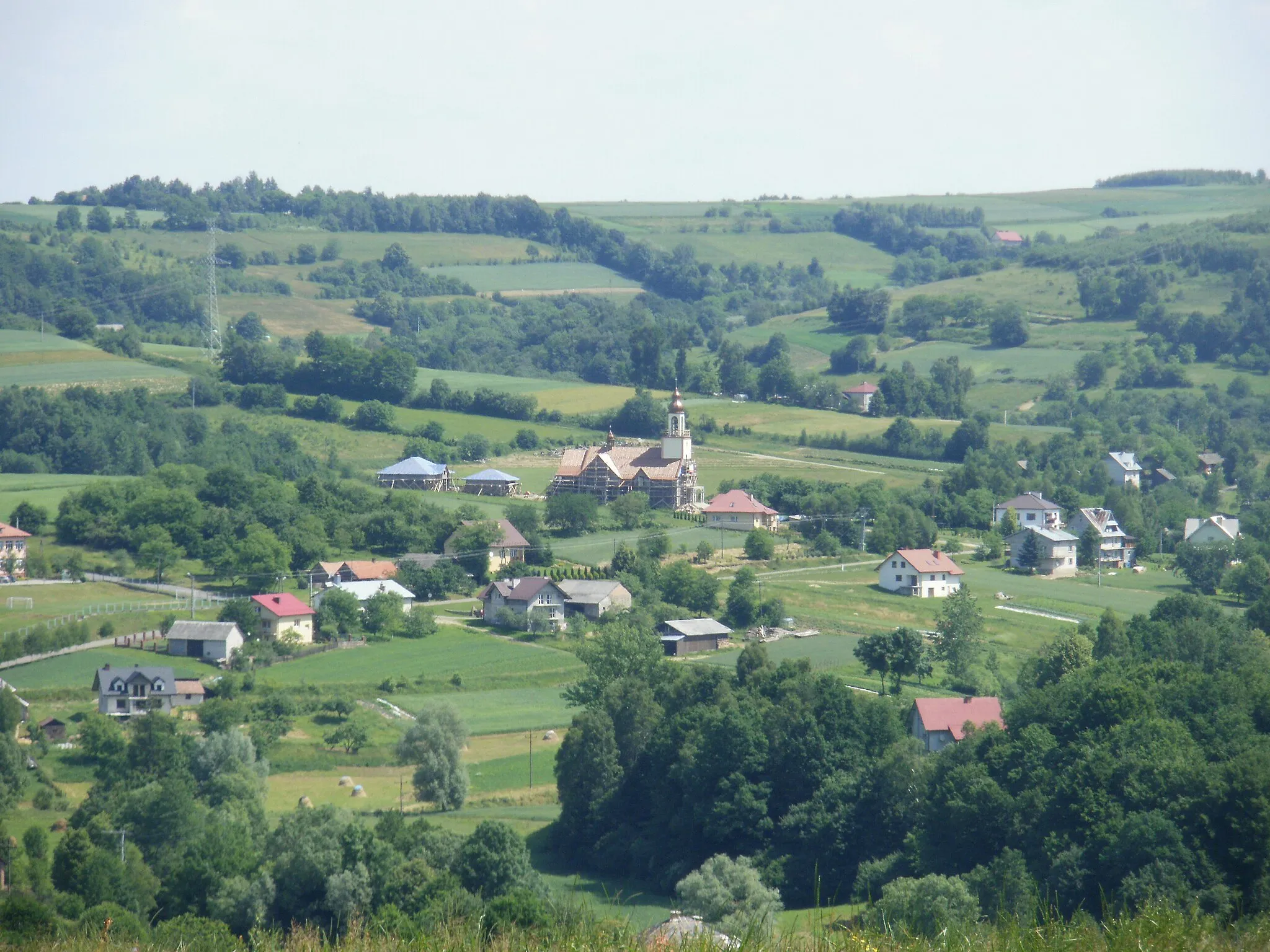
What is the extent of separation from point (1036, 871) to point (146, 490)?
41768 millimetres

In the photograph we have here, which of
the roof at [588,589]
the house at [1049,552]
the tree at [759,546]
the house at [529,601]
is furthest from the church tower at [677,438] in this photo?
the house at [529,601]

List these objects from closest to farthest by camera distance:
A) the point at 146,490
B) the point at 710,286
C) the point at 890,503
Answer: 1. the point at 146,490
2. the point at 890,503
3. the point at 710,286

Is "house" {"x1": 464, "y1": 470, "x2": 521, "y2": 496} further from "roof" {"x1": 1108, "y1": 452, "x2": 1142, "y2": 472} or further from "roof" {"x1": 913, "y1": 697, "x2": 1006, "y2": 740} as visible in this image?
"roof" {"x1": 913, "y1": 697, "x2": 1006, "y2": 740}

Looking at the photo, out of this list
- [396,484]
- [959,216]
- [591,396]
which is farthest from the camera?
[959,216]

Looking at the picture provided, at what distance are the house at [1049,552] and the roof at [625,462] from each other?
51.9ft

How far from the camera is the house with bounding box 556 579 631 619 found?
53.5 metres

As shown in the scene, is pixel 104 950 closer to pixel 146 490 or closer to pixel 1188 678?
pixel 1188 678

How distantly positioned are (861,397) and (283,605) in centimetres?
4980

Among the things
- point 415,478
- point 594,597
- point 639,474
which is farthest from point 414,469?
point 594,597

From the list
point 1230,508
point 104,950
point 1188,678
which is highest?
point 104,950

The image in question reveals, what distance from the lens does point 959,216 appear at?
576ft

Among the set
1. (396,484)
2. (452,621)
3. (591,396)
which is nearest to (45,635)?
(452,621)

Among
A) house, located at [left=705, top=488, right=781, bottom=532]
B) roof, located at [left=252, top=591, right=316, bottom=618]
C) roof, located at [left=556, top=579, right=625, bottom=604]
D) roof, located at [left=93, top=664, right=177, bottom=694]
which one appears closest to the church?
house, located at [left=705, top=488, right=781, bottom=532]

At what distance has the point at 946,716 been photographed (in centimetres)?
3869
